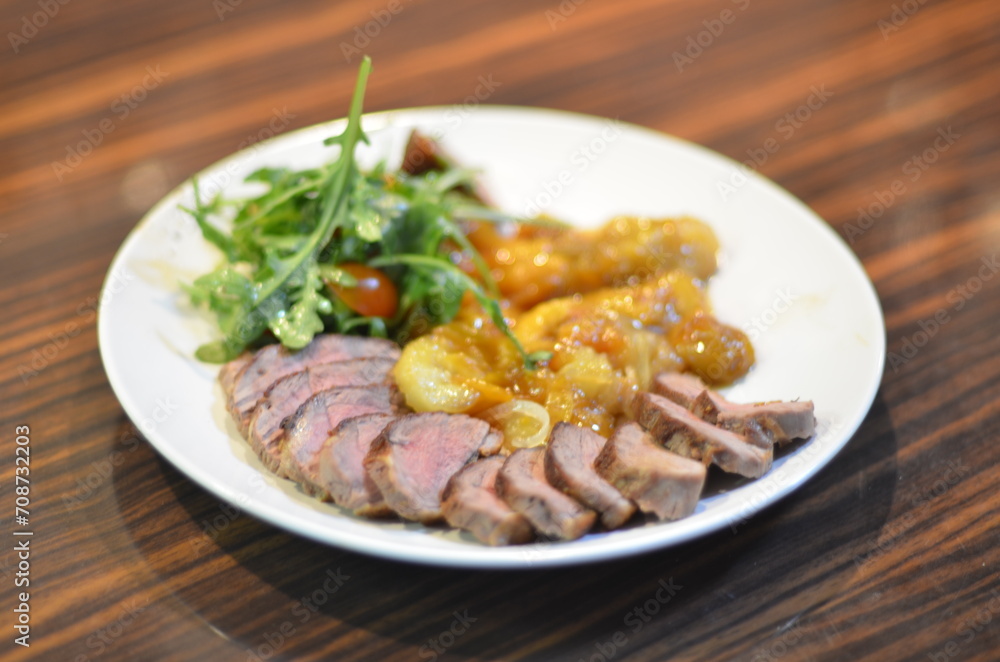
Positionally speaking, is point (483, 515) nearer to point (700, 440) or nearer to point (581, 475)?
point (581, 475)

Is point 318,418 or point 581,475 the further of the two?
point 318,418

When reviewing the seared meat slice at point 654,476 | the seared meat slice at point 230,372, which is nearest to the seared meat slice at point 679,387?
the seared meat slice at point 654,476

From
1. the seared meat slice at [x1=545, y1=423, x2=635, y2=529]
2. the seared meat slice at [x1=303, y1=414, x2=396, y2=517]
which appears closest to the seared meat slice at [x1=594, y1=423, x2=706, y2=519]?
the seared meat slice at [x1=545, y1=423, x2=635, y2=529]

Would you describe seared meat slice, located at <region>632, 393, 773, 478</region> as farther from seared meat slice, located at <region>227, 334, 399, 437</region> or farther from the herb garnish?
seared meat slice, located at <region>227, 334, 399, 437</region>

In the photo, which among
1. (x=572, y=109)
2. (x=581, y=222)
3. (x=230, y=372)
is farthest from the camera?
(x=572, y=109)

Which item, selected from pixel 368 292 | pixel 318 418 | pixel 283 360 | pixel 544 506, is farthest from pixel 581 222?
pixel 544 506

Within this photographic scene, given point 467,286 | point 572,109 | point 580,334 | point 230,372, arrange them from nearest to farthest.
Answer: point 230,372
point 580,334
point 467,286
point 572,109

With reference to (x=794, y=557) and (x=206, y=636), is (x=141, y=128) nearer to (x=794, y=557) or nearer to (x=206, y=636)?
(x=206, y=636)
